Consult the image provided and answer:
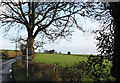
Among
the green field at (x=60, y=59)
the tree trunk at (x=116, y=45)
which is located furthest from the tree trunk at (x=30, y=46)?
the tree trunk at (x=116, y=45)

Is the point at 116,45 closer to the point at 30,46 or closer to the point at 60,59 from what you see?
the point at 30,46

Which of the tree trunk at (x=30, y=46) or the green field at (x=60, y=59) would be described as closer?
the green field at (x=60, y=59)

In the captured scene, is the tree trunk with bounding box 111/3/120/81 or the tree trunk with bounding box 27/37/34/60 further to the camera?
the tree trunk with bounding box 27/37/34/60

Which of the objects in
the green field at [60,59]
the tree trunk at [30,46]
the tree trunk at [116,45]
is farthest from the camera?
the tree trunk at [30,46]

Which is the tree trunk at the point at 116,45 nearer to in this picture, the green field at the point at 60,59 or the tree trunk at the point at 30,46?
the green field at the point at 60,59

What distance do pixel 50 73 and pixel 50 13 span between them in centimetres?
612

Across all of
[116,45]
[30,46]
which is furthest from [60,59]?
[116,45]

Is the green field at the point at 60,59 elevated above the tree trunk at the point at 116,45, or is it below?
below

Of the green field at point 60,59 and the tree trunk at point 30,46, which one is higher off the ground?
the tree trunk at point 30,46

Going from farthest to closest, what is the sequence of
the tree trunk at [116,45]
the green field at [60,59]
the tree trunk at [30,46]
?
1. the tree trunk at [30,46]
2. the green field at [60,59]
3. the tree trunk at [116,45]

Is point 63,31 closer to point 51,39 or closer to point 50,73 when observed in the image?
point 51,39

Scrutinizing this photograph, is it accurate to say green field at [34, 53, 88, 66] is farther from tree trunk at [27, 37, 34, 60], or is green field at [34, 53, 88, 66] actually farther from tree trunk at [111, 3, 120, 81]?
tree trunk at [111, 3, 120, 81]

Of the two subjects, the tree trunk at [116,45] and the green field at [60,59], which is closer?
the tree trunk at [116,45]

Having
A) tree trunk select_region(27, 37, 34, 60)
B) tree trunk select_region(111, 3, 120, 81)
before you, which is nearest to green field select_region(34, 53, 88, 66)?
tree trunk select_region(27, 37, 34, 60)
